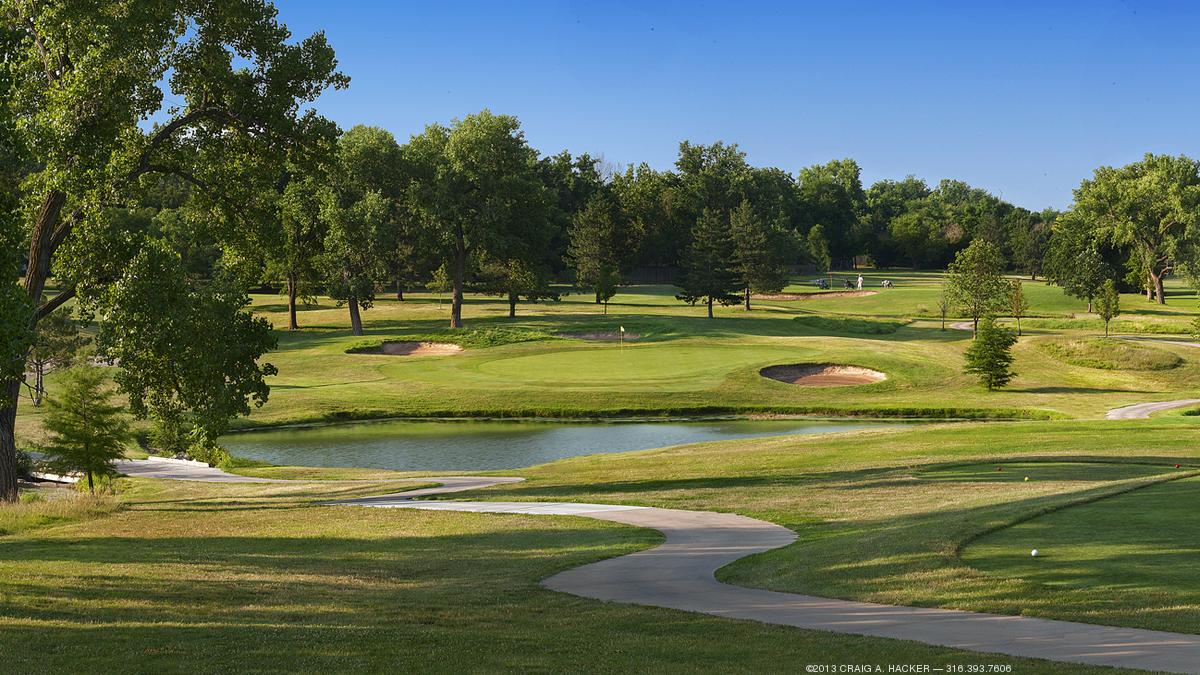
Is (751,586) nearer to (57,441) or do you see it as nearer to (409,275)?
(57,441)

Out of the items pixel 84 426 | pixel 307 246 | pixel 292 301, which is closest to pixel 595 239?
pixel 292 301

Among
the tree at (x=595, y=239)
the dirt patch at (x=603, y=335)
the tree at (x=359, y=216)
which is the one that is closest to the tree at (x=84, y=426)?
the tree at (x=359, y=216)

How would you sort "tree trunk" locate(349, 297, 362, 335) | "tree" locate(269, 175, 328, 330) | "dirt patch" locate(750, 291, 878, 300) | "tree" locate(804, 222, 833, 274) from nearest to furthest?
"tree" locate(269, 175, 328, 330) → "tree trunk" locate(349, 297, 362, 335) → "dirt patch" locate(750, 291, 878, 300) → "tree" locate(804, 222, 833, 274)

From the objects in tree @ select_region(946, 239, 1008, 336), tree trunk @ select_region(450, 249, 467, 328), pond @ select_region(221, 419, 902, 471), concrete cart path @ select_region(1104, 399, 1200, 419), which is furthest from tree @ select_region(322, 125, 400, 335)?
concrete cart path @ select_region(1104, 399, 1200, 419)

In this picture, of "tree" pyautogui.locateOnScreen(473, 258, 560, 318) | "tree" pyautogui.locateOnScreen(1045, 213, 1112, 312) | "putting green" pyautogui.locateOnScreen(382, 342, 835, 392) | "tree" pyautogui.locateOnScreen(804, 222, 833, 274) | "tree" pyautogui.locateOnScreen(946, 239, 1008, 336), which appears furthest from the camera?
"tree" pyautogui.locateOnScreen(804, 222, 833, 274)

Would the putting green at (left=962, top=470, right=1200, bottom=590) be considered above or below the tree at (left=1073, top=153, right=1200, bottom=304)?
below

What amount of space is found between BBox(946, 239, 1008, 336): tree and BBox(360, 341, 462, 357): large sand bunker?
38521 millimetres

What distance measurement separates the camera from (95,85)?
77.1ft

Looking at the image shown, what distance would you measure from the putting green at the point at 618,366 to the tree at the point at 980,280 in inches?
720

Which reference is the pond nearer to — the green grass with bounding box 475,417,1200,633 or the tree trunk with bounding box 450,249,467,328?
the green grass with bounding box 475,417,1200,633

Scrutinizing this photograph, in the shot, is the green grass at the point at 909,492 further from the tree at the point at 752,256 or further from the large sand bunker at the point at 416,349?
the tree at the point at 752,256

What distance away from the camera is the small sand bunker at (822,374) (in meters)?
59.9

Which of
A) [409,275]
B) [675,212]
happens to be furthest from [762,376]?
[675,212]

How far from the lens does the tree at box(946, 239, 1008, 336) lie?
7762 cm
